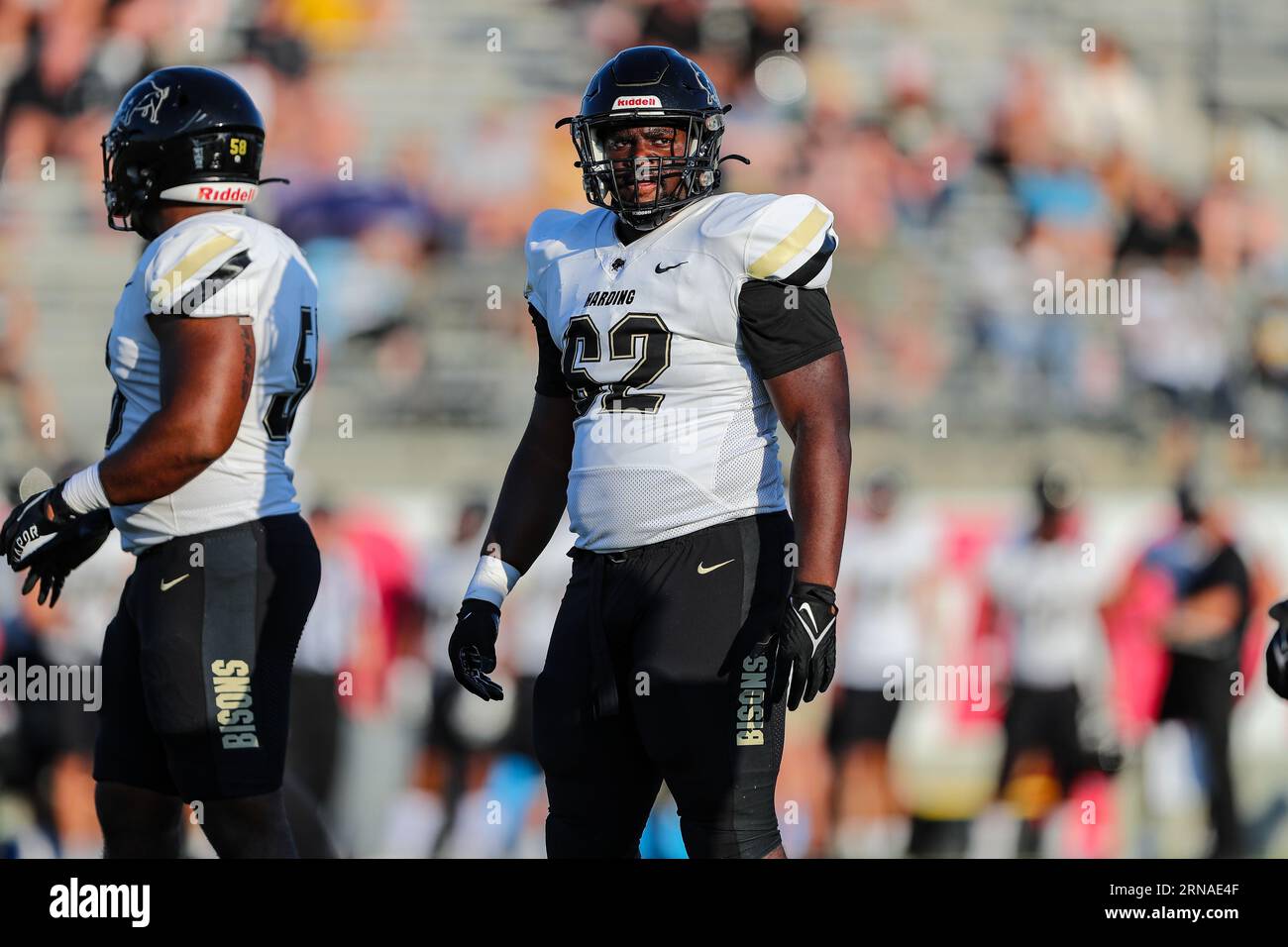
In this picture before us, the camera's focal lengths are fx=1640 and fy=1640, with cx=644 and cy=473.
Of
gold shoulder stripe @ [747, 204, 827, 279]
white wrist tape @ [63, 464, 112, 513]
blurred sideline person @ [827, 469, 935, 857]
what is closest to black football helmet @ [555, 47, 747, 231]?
gold shoulder stripe @ [747, 204, 827, 279]

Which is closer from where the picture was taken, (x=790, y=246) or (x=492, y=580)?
(x=790, y=246)

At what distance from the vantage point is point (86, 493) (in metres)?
3.09

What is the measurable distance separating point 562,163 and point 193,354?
4.70 metres

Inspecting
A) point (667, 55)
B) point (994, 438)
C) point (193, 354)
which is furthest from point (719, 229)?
point (994, 438)

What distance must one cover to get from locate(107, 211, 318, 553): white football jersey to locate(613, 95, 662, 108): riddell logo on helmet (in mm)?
790

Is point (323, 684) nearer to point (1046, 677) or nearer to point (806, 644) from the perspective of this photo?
point (1046, 677)

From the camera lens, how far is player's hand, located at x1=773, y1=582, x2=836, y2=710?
261 centimetres

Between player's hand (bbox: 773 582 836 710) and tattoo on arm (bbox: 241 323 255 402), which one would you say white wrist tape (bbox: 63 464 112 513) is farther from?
player's hand (bbox: 773 582 836 710)

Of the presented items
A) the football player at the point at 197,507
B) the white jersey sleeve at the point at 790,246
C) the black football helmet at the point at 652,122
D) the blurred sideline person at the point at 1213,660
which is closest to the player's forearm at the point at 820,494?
the white jersey sleeve at the point at 790,246

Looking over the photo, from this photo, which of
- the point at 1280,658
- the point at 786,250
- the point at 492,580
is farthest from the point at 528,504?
the point at 1280,658

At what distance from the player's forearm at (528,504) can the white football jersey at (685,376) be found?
27cm

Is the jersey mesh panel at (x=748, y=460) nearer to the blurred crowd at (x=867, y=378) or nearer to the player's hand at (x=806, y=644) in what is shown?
the player's hand at (x=806, y=644)

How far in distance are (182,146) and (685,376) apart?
3.95ft
